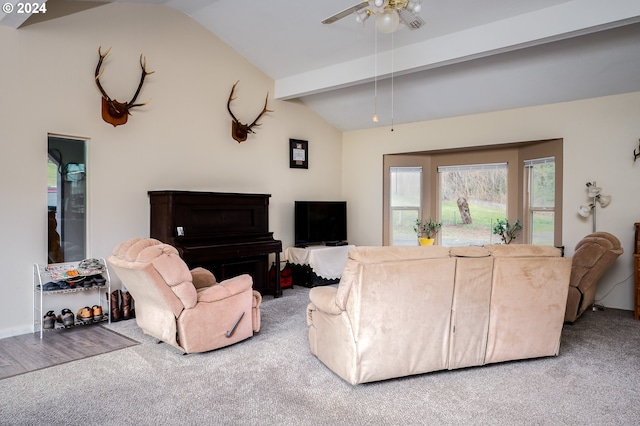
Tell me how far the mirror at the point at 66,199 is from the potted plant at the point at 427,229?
4.98 metres

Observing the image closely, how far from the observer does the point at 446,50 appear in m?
4.79

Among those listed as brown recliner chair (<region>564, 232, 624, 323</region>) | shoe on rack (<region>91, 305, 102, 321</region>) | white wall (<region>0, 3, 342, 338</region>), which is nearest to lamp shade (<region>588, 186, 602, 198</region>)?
brown recliner chair (<region>564, 232, 624, 323</region>)

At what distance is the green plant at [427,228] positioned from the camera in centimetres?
719

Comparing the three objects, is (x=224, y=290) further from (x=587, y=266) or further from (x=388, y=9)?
(x=587, y=266)

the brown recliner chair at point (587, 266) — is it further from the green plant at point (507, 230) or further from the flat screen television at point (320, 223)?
the flat screen television at point (320, 223)

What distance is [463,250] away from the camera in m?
3.21

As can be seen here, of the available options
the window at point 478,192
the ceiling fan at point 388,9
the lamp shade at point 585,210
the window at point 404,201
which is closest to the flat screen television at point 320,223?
the window at point 478,192

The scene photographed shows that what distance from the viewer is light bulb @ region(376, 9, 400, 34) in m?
3.05

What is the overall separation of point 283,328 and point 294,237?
2.65 m

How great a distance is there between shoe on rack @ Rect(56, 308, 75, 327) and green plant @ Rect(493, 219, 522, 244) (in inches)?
222

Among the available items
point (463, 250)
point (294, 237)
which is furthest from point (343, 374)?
point (294, 237)

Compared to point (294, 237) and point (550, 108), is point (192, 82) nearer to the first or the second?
point (294, 237)

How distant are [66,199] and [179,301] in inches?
81.9

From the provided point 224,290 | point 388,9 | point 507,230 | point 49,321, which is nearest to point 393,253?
point 224,290
